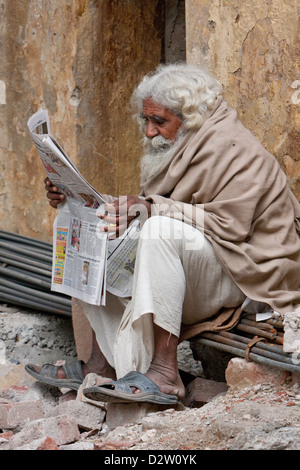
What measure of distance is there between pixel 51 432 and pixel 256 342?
980mm

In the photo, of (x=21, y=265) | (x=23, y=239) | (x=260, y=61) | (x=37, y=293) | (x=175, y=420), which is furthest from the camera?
(x=23, y=239)

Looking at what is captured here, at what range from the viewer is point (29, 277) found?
5.66 metres

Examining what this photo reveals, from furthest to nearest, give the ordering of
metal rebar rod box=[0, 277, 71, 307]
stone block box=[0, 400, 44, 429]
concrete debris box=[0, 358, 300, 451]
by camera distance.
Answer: metal rebar rod box=[0, 277, 71, 307], stone block box=[0, 400, 44, 429], concrete debris box=[0, 358, 300, 451]

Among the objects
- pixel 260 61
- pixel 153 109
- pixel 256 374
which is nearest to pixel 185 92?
pixel 153 109

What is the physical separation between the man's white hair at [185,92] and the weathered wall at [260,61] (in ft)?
0.98

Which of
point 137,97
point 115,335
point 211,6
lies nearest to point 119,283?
point 115,335

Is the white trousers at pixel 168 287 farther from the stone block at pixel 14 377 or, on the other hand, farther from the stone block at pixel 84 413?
the stone block at pixel 14 377

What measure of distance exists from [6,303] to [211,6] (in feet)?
7.51

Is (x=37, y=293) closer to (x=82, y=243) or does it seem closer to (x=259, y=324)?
(x=82, y=243)

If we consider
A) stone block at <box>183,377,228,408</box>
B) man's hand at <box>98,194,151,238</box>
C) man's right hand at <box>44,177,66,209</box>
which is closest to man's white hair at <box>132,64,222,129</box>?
man's hand at <box>98,194,151,238</box>

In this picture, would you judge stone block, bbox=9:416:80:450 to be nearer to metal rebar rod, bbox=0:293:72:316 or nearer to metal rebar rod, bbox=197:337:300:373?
metal rebar rod, bbox=197:337:300:373

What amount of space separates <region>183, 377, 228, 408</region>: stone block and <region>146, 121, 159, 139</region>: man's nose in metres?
1.25

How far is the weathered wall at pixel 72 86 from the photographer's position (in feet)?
20.0

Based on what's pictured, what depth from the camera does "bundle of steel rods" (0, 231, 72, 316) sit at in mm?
5590
